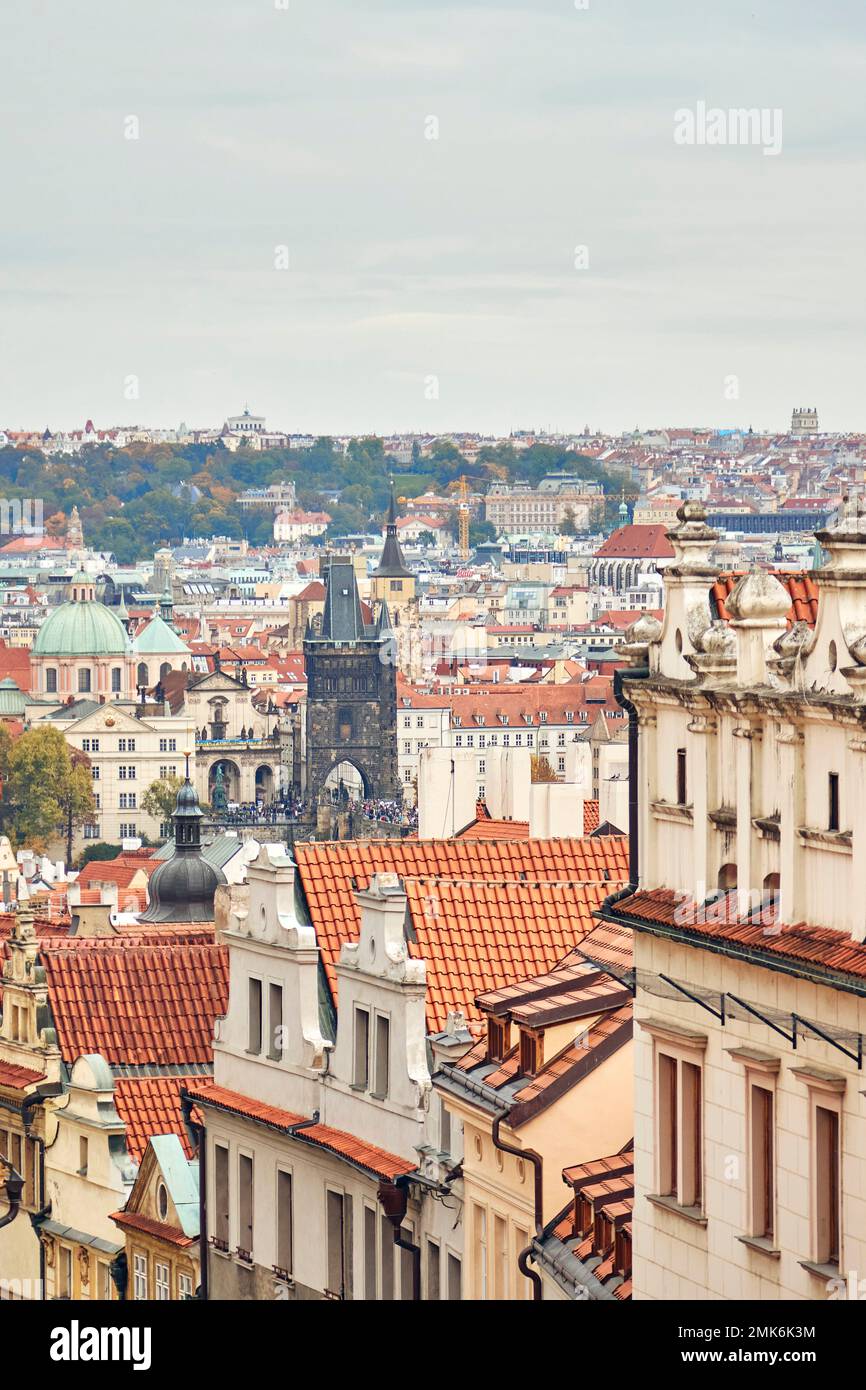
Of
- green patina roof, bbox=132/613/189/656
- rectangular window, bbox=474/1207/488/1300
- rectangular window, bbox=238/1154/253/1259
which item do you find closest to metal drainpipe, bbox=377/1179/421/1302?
rectangular window, bbox=474/1207/488/1300

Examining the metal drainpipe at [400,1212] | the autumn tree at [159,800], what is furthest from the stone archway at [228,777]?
the metal drainpipe at [400,1212]

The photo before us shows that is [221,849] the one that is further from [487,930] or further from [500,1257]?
[500,1257]

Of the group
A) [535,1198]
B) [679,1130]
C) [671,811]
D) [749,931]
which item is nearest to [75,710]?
[535,1198]

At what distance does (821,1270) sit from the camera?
13188 mm

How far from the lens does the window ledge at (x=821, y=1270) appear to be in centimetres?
1310

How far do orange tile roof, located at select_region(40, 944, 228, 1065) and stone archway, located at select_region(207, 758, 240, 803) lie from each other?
136 metres

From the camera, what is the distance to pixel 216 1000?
27.8 m

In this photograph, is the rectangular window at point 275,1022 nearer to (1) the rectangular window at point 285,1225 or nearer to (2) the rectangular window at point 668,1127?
(1) the rectangular window at point 285,1225

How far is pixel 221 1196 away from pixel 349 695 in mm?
142178

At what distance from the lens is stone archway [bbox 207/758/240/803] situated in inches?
6521

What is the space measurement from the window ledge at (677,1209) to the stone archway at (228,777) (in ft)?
492

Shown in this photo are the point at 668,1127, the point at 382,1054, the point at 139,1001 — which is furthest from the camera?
the point at 139,1001
